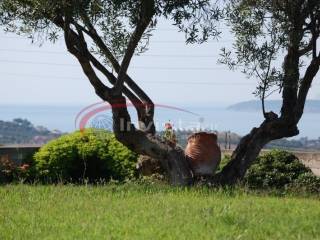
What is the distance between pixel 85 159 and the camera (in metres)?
14.4

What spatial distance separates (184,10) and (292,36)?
1848 millimetres

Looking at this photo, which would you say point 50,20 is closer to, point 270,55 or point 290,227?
point 270,55

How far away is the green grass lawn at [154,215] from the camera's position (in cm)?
641

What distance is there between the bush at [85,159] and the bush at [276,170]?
2.68 meters

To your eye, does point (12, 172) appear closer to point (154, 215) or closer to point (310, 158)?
point (154, 215)

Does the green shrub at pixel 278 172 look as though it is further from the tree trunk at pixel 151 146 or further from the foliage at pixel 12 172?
the foliage at pixel 12 172

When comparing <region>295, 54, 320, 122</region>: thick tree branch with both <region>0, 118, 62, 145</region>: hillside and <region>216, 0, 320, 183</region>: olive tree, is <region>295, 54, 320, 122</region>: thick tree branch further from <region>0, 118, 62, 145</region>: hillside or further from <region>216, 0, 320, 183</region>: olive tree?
<region>0, 118, 62, 145</region>: hillside

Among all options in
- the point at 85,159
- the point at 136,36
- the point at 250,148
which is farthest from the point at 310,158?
the point at 136,36

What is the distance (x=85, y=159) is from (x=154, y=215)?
23.7ft


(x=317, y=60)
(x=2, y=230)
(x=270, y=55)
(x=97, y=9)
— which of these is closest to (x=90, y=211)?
(x=2, y=230)

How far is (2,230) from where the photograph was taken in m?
6.65

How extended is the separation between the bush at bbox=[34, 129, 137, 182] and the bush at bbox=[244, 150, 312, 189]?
2679 mm

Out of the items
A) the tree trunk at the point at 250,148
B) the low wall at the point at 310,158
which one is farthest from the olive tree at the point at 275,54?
the low wall at the point at 310,158

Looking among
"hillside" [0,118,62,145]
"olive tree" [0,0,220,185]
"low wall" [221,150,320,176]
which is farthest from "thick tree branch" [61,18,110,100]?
"hillside" [0,118,62,145]
